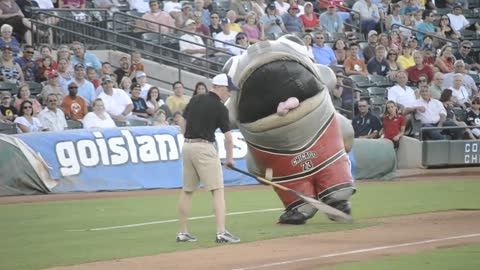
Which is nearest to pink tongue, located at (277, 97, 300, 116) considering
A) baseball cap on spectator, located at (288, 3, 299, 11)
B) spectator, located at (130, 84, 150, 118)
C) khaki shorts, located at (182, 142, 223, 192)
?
khaki shorts, located at (182, 142, 223, 192)

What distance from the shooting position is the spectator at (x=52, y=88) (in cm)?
2169

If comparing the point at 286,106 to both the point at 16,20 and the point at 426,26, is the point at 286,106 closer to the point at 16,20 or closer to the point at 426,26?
the point at 16,20

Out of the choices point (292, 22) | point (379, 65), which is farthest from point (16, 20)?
point (379, 65)

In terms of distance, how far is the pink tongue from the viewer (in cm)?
1468

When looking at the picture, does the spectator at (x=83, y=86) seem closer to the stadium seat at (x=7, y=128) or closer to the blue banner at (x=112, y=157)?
the blue banner at (x=112, y=157)

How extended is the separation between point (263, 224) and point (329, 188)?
3.09ft

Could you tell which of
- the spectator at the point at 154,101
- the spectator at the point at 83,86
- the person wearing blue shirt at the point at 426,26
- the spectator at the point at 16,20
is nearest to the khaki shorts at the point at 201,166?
the spectator at the point at 83,86

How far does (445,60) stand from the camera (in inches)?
1131

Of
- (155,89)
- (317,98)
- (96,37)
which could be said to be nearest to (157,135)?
(155,89)

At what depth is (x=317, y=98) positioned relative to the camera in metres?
15.2

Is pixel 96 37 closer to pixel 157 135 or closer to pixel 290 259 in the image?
pixel 157 135

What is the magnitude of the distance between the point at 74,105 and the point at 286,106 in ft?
26.5

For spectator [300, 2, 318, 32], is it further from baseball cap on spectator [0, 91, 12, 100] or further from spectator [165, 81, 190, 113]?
baseball cap on spectator [0, 91, 12, 100]

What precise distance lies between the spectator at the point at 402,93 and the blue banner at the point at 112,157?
552 cm
